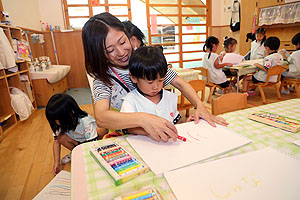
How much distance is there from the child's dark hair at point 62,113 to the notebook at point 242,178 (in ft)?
4.13

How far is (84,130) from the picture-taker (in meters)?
1.64

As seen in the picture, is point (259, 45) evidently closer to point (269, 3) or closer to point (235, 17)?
point (269, 3)

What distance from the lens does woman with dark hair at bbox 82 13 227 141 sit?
77 cm

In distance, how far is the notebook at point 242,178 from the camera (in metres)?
0.44

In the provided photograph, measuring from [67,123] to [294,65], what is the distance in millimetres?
3665

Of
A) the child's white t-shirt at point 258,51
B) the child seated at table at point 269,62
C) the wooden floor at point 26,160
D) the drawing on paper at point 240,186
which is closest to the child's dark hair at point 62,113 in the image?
the wooden floor at point 26,160

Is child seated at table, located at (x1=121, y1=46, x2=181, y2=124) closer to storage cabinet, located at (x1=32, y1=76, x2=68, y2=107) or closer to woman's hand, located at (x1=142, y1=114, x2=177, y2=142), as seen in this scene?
woman's hand, located at (x1=142, y1=114, x2=177, y2=142)

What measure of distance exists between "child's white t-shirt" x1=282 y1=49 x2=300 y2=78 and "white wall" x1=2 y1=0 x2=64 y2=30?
496 cm

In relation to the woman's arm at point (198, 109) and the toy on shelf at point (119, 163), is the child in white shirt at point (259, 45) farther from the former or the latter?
the toy on shelf at point (119, 163)

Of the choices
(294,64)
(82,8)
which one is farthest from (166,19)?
(294,64)

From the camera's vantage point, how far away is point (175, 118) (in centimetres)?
101

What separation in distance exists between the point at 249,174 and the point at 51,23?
19.2 ft

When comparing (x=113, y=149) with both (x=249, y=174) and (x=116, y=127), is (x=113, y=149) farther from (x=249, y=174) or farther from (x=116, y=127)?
(x=249, y=174)

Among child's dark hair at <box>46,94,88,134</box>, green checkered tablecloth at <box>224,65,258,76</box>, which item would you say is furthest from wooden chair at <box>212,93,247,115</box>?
green checkered tablecloth at <box>224,65,258,76</box>
